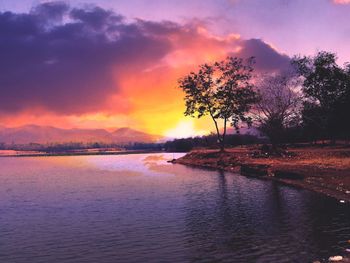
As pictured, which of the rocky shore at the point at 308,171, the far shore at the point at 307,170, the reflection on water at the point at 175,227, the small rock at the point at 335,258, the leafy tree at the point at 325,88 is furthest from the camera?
the leafy tree at the point at 325,88

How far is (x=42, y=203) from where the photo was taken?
1629 inches

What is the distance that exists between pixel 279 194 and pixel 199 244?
21.8 meters

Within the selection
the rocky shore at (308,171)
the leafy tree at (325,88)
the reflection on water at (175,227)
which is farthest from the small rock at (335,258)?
the leafy tree at (325,88)

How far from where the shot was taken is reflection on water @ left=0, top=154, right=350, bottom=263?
21.4m

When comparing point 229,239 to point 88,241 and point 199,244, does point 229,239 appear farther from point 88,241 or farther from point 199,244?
point 88,241

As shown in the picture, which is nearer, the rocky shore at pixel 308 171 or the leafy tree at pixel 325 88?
the rocky shore at pixel 308 171

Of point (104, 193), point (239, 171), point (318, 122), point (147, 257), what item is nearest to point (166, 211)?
point (147, 257)

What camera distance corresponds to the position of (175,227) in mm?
27625

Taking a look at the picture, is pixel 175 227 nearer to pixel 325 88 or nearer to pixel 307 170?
pixel 307 170

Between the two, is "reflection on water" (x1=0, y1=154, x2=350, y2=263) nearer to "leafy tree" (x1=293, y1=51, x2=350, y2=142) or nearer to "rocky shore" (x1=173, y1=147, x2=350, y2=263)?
"rocky shore" (x1=173, y1=147, x2=350, y2=263)

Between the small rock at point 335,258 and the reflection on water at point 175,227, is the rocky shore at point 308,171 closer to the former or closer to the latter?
the small rock at point 335,258

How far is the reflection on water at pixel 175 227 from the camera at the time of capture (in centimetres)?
2136

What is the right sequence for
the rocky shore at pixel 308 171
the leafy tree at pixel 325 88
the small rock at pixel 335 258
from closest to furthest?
the small rock at pixel 335 258
the rocky shore at pixel 308 171
the leafy tree at pixel 325 88

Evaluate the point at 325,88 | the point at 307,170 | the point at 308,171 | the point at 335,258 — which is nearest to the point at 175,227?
→ the point at 335,258
